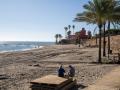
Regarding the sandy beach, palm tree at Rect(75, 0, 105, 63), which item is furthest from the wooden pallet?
palm tree at Rect(75, 0, 105, 63)

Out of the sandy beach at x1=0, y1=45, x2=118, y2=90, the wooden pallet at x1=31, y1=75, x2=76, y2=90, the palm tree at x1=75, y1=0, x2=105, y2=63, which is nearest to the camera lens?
the wooden pallet at x1=31, y1=75, x2=76, y2=90

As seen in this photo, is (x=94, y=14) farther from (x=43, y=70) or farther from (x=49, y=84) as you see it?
(x=49, y=84)

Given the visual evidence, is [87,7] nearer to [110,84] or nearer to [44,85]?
[110,84]

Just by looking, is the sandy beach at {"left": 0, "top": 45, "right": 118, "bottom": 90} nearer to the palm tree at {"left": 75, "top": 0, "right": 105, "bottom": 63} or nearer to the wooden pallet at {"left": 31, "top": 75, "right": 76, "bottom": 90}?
the wooden pallet at {"left": 31, "top": 75, "right": 76, "bottom": 90}

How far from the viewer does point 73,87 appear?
18.5 m

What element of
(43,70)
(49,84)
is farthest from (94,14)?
(49,84)

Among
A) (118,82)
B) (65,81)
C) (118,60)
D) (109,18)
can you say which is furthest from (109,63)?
(65,81)

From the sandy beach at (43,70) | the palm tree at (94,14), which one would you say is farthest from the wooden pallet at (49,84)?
the palm tree at (94,14)

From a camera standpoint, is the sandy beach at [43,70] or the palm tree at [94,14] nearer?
the sandy beach at [43,70]

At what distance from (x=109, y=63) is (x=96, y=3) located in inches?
284

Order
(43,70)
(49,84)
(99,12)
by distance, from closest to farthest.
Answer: (49,84)
(43,70)
(99,12)

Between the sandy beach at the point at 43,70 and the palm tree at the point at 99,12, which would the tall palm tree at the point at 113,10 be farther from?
the sandy beach at the point at 43,70

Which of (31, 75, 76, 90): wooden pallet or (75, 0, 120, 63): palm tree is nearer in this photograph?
(31, 75, 76, 90): wooden pallet

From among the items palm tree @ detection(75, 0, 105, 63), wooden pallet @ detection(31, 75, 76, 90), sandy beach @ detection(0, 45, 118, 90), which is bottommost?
sandy beach @ detection(0, 45, 118, 90)
